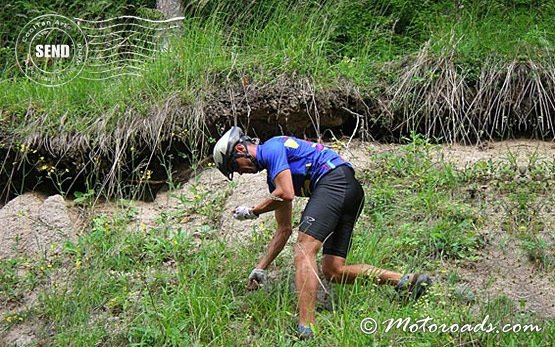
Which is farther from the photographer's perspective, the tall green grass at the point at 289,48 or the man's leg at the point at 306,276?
the tall green grass at the point at 289,48

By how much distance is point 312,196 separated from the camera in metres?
5.43

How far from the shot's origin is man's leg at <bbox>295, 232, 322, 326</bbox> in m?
5.14

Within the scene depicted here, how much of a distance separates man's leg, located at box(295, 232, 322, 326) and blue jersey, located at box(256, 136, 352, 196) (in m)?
0.47

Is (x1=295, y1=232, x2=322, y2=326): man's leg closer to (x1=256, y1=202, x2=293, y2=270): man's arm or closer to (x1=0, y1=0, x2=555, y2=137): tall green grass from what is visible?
(x1=256, y1=202, x2=293, y2=270): man's arm

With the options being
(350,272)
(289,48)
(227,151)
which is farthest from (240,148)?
(289,48)

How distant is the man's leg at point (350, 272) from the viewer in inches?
215

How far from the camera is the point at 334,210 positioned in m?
5.34

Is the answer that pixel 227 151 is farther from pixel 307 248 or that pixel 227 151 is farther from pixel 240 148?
pixel 307 248

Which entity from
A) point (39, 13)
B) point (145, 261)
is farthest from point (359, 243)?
point (39, 13)

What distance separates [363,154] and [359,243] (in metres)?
1.88

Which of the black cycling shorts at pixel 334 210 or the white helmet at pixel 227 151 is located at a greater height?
the white helmet at pixel 227 151

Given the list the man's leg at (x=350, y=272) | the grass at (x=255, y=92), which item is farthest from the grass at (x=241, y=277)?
the grass at (x=255, y=92)

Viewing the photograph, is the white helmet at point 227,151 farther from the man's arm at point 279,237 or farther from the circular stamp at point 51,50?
the circular stamp at point 51,50

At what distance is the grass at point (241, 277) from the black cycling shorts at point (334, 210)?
35cm
